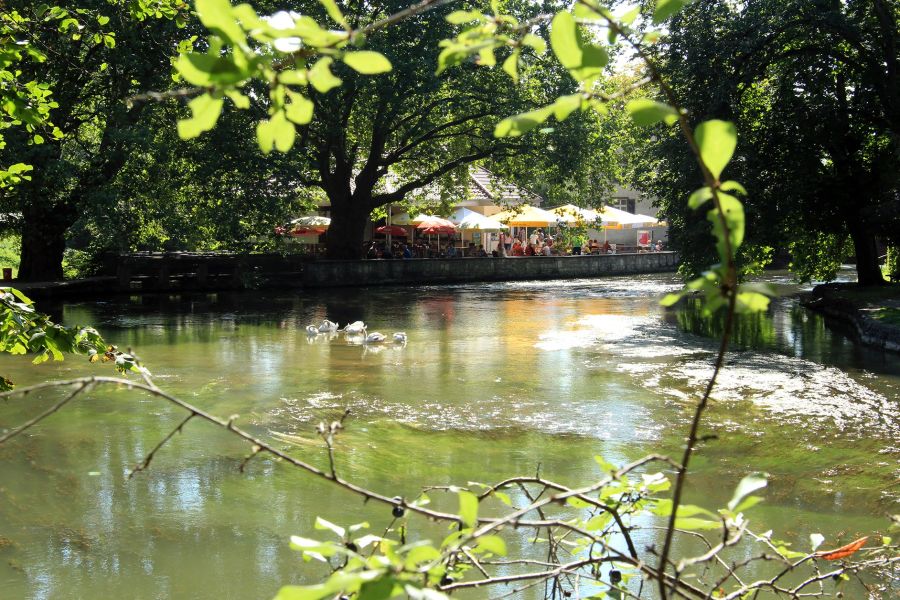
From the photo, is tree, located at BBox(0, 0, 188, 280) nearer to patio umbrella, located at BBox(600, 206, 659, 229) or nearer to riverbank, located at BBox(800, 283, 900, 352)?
riverbank, located at BBox(800, 283, 900, 352)

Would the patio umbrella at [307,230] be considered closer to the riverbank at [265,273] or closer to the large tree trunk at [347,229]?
the large tree trunk at [347,229]

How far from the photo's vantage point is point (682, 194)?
19.6m

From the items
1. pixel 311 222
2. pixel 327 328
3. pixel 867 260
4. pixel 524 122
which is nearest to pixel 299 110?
pixel 524 122

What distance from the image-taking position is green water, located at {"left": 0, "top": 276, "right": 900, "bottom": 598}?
601 centimetres

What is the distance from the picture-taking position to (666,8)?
138cm

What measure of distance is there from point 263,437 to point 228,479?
137cm

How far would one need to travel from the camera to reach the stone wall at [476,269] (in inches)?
1243

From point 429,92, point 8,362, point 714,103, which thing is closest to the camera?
point 8,362

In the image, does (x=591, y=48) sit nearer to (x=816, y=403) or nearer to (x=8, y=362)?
(x=816, y=403)

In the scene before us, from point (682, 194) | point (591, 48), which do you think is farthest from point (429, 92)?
point (591, 48)

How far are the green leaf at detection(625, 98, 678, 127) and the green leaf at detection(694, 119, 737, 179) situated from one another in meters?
0.07

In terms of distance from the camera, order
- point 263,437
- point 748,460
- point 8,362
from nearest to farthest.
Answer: point 748,460 → point 263,437 → point 8,362

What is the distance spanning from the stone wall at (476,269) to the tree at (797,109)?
12.9 m

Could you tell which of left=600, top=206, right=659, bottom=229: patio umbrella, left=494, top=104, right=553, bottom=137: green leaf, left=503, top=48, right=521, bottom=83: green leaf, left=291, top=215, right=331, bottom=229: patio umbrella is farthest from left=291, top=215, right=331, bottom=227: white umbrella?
left=494, top=104, right=553, bottom=137: green leaf
